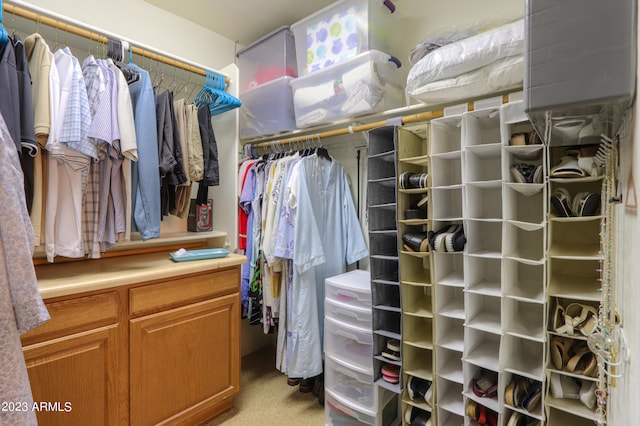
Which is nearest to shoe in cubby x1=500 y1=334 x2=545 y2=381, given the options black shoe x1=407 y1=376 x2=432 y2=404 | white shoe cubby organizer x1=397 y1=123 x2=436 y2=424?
white shoe cubby organizer x1=397 y1=123 x2=436 y2=424

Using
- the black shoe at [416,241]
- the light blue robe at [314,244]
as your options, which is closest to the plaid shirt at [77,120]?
the light blue robe at [314,244]

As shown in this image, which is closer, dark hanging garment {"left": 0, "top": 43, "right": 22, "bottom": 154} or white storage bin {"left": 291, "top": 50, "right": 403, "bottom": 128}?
dark hanging garment {"left": 0, "top": 43, "right": 22, "bottom": 154}

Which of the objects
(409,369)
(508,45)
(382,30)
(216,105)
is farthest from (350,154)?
(409,369)

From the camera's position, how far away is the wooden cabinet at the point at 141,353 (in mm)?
1259

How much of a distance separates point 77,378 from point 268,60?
2.02 m

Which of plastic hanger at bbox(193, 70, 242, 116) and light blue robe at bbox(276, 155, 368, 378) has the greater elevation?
plastic hanger at bbox(193, 70, 242, 116)

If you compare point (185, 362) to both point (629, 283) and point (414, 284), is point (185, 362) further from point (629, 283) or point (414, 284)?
point (629, 283)

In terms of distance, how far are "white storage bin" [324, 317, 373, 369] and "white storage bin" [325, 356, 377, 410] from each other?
0.03m

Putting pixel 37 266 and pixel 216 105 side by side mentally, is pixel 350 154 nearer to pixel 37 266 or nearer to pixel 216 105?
pixel 216 105

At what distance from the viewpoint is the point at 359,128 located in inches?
71.2

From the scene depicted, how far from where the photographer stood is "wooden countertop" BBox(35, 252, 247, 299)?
1281 millimetres

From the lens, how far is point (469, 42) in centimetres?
133

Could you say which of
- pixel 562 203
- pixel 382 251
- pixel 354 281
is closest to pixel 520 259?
pixel 562 203

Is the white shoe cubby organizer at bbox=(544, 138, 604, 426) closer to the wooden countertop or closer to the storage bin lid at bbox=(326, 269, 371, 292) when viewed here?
the storage bin lid at bbox=(326, 269, 371, 292)
